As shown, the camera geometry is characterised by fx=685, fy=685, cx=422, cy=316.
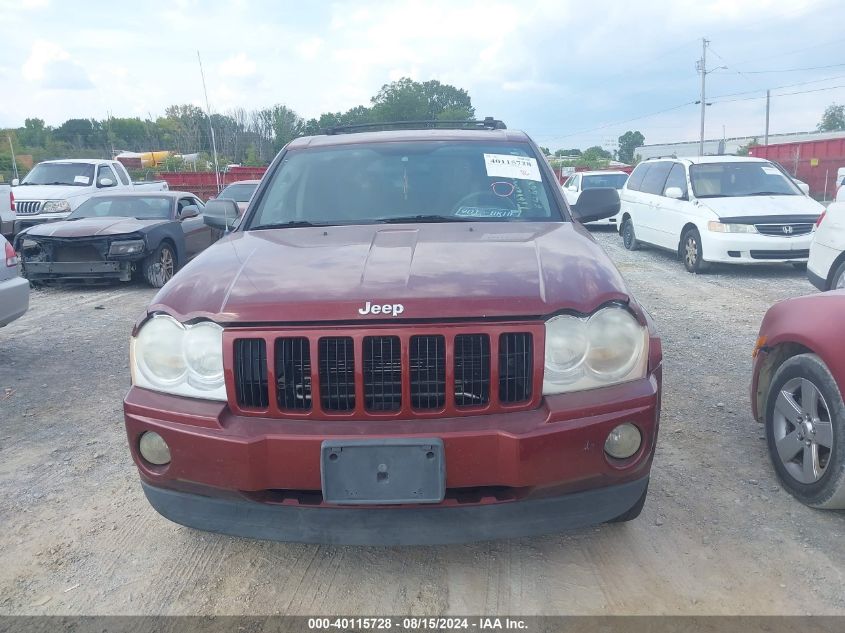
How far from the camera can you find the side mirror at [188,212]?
33.7ft

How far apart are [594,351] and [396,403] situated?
28.0 inches

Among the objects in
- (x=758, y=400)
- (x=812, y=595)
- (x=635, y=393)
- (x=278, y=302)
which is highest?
(x=278, y=302)

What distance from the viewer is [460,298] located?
2346 millimetres

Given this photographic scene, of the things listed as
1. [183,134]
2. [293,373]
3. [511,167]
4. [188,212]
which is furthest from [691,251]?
[183,134]

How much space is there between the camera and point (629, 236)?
13.3 metres

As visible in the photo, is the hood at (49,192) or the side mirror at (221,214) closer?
the side mirror at (221,214)

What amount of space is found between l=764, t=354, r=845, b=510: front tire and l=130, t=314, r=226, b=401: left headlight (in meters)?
2.53

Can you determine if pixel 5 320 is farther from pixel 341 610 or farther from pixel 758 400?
pixel 758 400

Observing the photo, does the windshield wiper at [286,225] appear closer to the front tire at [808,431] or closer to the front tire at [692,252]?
the front tire at [808,431]

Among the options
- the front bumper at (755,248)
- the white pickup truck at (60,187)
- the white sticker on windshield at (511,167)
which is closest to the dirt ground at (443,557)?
the white sticker on windshield at (511,167)

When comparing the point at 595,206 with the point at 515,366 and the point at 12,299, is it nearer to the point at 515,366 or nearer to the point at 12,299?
the point at 515,366

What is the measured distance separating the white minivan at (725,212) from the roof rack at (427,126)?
6.01 meters

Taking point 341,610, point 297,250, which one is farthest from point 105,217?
point 341,610

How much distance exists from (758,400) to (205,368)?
9.52 feet
